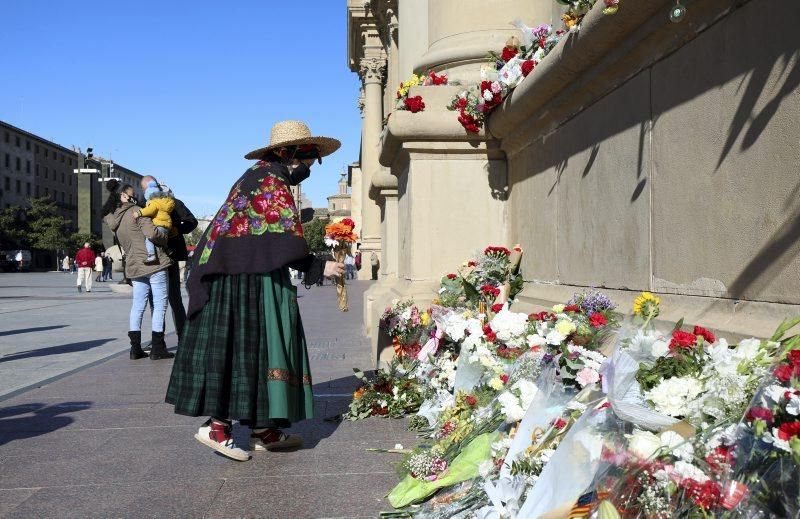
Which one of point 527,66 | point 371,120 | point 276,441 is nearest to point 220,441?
point 276,441

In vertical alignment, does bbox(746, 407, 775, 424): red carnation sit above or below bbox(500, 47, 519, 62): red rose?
below

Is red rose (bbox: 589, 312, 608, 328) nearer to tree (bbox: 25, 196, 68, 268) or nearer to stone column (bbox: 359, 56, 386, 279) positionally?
stone column (bbox: 359, 56, 386, 279)

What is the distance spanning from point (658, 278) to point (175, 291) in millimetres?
7004

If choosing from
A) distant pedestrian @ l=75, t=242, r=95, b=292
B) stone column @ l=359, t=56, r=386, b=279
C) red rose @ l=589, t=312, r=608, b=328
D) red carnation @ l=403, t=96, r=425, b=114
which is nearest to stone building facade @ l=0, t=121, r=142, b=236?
distant pedestrian @ l=75, t=242, r=95, b=292

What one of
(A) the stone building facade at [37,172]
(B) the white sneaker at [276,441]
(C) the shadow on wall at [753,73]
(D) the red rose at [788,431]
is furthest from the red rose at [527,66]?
(A) the stone building facade at [37,172]

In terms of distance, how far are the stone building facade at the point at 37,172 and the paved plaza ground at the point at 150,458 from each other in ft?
291

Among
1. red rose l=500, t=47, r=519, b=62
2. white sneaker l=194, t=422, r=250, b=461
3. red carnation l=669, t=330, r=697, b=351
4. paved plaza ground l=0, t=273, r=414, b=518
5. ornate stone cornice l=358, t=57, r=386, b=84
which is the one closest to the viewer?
red carnation l=669, t=330, r=697, b=351

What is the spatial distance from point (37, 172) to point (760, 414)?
382ft

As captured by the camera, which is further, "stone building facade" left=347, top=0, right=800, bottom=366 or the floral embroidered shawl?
the floral embroidered shawl

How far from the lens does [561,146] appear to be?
5105 millimetres

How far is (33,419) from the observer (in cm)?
568

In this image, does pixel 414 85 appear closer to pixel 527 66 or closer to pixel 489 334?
pixel 527 66

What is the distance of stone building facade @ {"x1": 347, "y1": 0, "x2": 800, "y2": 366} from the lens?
9.20ft

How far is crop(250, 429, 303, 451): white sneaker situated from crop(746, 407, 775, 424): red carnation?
127 inches
